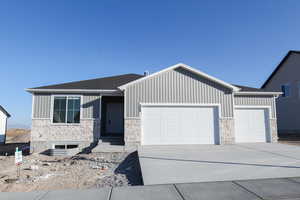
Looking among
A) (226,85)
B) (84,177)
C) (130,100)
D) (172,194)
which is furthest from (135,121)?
(172,194)

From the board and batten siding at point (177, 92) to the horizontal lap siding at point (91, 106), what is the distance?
214cm

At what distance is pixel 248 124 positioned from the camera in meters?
12.5

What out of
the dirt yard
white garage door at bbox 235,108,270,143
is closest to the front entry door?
the dirt yard

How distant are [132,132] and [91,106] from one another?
3.29 m

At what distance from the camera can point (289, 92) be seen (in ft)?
62.0

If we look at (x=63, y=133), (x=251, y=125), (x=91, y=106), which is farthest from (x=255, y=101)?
(x=63, y=133)

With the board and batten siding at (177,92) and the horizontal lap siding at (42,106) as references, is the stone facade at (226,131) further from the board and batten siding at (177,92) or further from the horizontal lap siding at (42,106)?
the horizontal lap siding at (42,106)

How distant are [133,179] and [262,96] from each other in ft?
36.6

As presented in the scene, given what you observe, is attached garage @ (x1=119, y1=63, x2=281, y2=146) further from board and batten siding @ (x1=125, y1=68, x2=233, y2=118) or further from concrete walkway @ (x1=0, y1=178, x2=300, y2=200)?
concrete walkway @ (x1=0, y1=178, x2=300, y2=200)

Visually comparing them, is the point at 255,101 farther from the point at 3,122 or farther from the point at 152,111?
the point at 3,122

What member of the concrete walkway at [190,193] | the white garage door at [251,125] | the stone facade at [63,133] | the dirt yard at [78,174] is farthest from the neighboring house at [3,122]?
the white garage door at [251,125]

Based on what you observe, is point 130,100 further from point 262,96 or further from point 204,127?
point 262,96

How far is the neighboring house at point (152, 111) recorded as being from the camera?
11242 mm

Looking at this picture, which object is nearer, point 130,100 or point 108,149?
point 108,149
